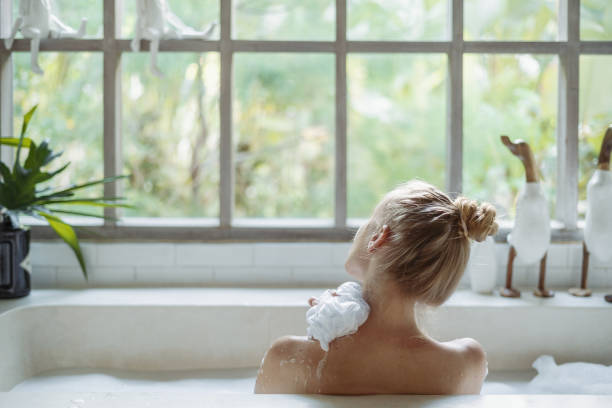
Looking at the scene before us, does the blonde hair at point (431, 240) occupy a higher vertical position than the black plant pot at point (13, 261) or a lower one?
higher

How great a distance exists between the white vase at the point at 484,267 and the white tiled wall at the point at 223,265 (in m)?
0.10

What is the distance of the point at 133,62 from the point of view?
5277 millimetres

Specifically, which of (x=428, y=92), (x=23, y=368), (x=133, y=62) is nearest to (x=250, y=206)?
(x=133, y=62)

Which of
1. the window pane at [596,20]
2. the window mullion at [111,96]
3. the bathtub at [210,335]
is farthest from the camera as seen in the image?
the window pane at [596,20]

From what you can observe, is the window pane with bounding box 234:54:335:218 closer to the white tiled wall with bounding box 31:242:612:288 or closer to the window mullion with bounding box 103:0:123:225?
the window mullion with bounding box 103:0:123:225

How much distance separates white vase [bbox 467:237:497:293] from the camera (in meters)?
1.93

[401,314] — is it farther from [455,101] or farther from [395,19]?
[395,19]

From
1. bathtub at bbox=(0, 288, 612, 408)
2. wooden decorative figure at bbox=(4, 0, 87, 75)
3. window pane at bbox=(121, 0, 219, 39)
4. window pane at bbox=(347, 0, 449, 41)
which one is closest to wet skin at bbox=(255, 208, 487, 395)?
bathtub at bbox=(0, 288, 612, 408)

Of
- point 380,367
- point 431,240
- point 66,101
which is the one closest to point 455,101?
point 431,240

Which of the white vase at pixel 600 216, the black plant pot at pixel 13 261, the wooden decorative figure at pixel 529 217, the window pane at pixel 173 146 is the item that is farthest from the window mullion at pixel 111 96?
the window pane at pixel 173 146

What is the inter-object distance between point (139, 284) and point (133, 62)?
3.80 meters

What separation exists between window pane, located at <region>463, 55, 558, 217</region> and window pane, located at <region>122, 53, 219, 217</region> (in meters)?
2.81

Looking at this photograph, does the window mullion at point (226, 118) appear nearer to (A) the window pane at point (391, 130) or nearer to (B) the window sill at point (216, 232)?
(B) the window sill at point (216, 232)

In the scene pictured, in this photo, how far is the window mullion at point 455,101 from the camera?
2.06 m
